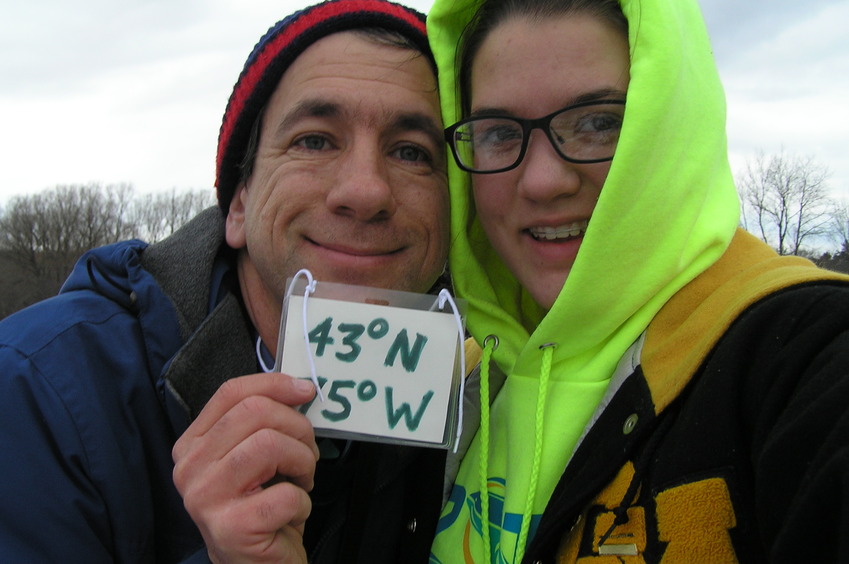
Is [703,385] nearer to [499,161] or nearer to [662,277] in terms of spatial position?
[662,277]

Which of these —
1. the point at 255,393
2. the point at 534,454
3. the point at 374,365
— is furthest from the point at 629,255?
the point at 255,393

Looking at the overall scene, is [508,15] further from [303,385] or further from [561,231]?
[303,385]

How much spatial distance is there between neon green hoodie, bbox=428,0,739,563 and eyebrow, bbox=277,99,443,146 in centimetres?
67

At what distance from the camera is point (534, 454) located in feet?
4.41

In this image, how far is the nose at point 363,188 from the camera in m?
1.67

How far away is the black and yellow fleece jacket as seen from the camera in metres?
0.88

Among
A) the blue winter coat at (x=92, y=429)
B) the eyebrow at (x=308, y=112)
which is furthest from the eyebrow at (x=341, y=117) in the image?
the blue winter coat at (x=92, y=429)

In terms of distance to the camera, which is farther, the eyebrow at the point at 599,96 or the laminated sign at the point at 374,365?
the eyebrow at the point at 599,96

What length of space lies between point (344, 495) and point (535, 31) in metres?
1.46

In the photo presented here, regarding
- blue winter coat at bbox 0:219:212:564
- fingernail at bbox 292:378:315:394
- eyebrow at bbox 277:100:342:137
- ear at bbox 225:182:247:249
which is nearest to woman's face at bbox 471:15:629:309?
eyebrow at bbox 277:100:342:137

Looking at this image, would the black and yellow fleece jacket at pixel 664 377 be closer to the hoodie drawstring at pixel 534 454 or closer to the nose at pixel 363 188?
the hoodie drawstring at pixel 534 454

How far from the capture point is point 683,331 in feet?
3.93

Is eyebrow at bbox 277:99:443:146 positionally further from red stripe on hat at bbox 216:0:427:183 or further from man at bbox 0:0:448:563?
red stripe on hat at bbox 216:0:427:183

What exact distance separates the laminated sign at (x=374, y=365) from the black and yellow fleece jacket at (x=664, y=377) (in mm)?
258
